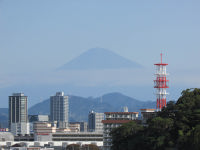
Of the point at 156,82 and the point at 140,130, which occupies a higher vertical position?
the point at 156,82

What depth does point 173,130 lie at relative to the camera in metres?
99.2

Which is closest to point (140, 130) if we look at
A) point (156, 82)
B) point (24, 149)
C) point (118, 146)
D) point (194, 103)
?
point (118, 146)

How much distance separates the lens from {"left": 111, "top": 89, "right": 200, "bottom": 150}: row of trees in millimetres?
92375

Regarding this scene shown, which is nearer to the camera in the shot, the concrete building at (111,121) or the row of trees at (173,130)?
the row of trees at (173,130)

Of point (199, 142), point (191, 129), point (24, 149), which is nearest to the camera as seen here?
point (199, 142)

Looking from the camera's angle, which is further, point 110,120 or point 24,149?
point 24,149

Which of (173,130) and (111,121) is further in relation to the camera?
(111,121)

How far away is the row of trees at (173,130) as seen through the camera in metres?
92.4

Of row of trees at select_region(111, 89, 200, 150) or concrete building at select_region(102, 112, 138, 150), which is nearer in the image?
row of trees at select_region(111, 89, 200, 150)

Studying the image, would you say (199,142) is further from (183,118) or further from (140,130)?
(140,130)

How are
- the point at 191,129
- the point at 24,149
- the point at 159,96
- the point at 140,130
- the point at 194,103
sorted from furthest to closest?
the point at 24,149
the point at 159,96
the point at 140,130
the point at 194,103
the point at 191,129

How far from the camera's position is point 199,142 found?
285 ft

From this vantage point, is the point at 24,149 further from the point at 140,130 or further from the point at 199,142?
the point at 199,142

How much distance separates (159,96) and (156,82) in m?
3.27
